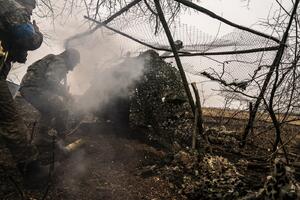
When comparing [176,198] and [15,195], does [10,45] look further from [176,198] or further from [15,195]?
[176,198]

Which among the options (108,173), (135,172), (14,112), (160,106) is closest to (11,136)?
(14,112)

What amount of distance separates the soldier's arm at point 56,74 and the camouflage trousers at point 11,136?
1380 millimetres

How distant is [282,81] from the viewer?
12.0ft

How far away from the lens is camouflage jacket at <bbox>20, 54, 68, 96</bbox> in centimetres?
488

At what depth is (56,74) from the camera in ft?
16.7

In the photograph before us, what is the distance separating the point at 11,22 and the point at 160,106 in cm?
239

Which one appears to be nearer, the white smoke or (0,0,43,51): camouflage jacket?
(0,0,43,51): camouflage jacket

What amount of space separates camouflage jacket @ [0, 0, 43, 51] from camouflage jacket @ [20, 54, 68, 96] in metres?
1.09

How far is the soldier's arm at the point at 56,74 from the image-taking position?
16.5ft

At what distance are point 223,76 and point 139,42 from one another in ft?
4.51

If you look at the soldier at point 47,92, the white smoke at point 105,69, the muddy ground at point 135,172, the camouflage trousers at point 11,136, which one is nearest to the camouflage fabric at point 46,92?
the soldier at point 47,92

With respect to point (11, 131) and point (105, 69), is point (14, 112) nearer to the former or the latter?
point (11, 131)

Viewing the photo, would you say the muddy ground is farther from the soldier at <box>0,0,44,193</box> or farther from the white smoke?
the white smoke

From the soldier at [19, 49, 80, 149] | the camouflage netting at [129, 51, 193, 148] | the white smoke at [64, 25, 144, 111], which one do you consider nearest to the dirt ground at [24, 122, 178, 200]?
the camouflage netting at [129, 51, 193, 148]
